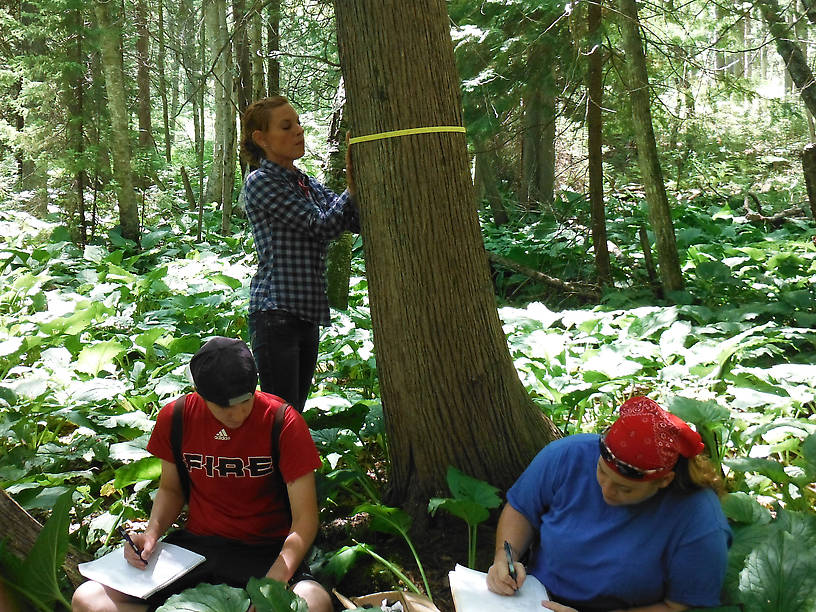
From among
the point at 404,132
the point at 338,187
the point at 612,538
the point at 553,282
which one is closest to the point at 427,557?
the point at 612,538

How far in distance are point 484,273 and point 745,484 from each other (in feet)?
4.80

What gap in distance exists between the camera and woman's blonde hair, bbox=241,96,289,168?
9.97 ft

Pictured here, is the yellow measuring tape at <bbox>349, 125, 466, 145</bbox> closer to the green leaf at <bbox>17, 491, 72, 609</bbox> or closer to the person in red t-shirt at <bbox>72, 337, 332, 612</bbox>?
the person in red t-shirt at <bbox>72, 337, 332, 612</bbox>

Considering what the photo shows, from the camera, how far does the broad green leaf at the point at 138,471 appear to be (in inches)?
121

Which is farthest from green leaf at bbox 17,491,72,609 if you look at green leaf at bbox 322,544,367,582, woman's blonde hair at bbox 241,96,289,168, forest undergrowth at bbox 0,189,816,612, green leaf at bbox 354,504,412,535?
woman's blonde hair at bbox 241,96,289,168

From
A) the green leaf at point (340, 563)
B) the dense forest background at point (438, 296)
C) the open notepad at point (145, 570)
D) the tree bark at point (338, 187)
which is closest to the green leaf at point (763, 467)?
the dense forest background at point (438, 296)

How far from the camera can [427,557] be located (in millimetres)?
2855

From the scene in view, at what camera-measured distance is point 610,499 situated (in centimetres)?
215

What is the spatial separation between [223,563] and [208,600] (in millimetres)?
452

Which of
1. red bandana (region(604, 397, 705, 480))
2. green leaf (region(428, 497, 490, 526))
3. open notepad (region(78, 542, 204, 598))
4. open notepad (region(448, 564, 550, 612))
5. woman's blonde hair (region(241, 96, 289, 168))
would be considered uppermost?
woman's blonde hair (region(241, 96, 289, 168))

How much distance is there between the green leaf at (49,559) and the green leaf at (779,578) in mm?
2165

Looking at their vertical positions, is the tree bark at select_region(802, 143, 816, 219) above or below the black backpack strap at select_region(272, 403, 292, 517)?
above

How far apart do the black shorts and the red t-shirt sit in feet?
0.13

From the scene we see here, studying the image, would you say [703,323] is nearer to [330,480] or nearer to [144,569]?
[330,480]
